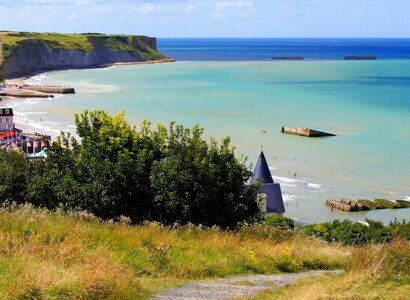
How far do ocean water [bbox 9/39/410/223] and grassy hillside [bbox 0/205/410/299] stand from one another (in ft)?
69.1

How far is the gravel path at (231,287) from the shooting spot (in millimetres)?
7363

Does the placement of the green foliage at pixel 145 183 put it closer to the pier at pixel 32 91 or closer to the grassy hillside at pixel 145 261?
the grassy hillside at pixel 145 261

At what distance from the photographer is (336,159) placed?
45.9 meters

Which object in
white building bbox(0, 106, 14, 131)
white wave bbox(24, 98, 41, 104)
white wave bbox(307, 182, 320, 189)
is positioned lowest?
white wave bbox(307, 182, 320, 189)

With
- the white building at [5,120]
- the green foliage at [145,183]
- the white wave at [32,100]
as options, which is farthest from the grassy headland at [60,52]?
the green foliage at [145,183]

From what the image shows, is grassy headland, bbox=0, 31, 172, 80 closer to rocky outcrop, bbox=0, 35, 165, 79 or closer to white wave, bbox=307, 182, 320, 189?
rocky outcrop, bbox=0, 35, 165, 79

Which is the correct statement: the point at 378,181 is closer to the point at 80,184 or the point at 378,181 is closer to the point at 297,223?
the point at 297,223

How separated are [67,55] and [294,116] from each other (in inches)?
3925

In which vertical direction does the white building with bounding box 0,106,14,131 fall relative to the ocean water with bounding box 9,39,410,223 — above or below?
above

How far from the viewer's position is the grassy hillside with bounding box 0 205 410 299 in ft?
21.8

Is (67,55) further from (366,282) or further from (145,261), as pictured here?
(366,282)

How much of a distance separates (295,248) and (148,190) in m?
6.40

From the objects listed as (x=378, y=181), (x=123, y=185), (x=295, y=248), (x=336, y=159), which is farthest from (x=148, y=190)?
(x=336, y=159)

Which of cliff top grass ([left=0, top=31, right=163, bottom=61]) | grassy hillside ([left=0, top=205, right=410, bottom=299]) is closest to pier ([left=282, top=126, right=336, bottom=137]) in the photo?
grassy hillside ([left=0, top=205, right=410, bottom=299])
